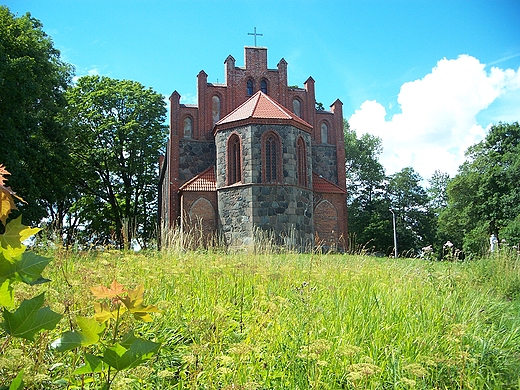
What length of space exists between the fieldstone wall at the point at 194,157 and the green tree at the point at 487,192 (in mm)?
17872

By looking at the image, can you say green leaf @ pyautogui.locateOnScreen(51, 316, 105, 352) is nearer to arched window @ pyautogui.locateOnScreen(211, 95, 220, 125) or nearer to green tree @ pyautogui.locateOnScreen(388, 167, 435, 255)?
arched window @ pyautogui.locateOnScreen(211, 95, 220, 125)

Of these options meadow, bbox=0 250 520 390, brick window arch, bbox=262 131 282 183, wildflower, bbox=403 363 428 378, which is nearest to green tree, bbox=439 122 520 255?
brick window arch, bbox=262 131 282 183

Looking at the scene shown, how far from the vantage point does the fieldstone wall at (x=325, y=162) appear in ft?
88.3

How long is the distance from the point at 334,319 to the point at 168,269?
2.14 m

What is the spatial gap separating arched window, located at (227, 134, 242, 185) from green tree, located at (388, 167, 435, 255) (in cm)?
2540

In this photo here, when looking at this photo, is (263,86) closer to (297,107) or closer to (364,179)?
(297,107)

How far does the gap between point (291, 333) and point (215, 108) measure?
2334 cm

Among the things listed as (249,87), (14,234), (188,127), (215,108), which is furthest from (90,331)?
(249,87)

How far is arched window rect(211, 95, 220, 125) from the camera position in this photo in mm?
26203

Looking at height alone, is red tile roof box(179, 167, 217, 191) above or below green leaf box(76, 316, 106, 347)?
above

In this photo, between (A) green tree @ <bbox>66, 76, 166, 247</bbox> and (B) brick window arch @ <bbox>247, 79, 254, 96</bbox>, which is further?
(A) green tree @ <bbox>66, 76, 166, 247</bbox>

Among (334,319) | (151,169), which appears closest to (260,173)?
(151,169)

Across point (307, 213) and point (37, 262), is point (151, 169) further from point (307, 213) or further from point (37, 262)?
point (37, 262)

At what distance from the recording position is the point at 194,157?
82.5ft
